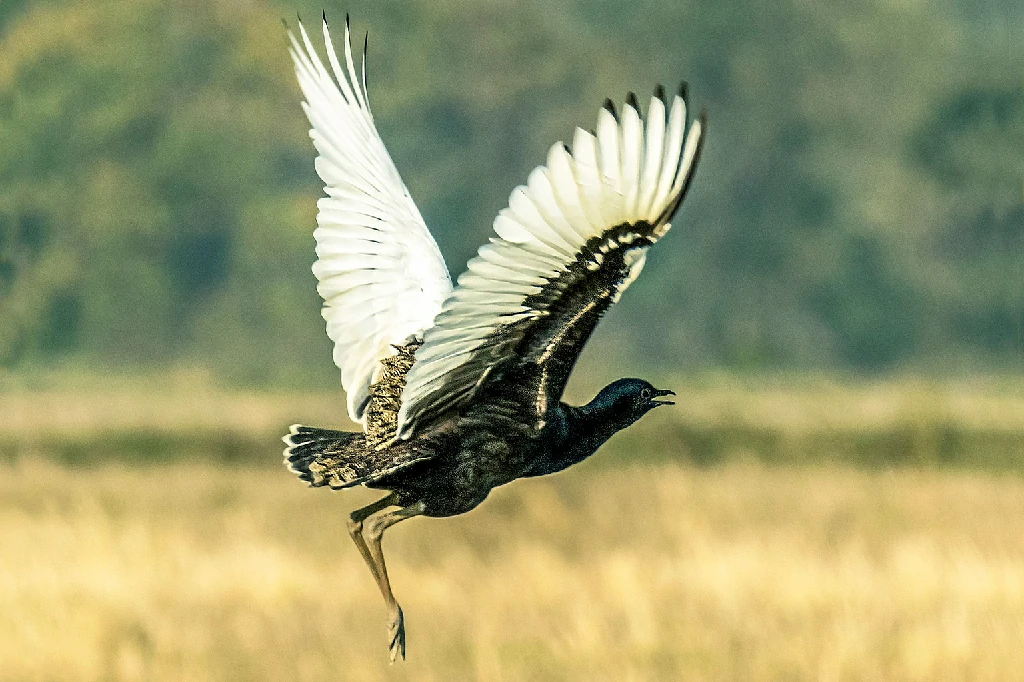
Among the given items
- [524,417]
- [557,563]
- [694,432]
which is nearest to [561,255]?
[524,417]

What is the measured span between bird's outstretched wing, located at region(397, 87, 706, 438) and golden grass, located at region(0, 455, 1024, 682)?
175 inches

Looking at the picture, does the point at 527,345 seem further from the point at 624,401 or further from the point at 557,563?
the point at 557,563

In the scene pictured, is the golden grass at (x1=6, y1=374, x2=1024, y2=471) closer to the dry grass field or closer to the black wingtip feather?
the dry grass field

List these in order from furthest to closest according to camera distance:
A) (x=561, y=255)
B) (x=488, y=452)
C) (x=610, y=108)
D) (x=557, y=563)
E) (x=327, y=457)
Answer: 1. (x=557, y=563)
2. (x=327, y=457)
3. (x=488, y=452)
4. (x=561, y=255)
5. (x=610, y=108)

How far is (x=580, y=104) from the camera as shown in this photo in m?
51.9

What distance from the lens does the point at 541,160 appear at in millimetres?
50781

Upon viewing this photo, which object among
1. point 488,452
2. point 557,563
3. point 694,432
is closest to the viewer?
point 488,452

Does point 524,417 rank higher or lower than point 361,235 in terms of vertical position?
lower

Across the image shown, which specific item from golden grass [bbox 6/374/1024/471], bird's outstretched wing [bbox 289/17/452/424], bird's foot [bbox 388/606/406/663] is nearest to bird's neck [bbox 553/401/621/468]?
bird's foot [bbox 388/606/406/663]

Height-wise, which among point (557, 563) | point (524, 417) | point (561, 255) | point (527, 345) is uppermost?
point (557, 563)

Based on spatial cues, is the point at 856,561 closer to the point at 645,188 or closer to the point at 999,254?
the point at 645,188

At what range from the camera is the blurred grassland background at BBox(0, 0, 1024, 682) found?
32.0 feet

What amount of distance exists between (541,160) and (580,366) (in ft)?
68.0

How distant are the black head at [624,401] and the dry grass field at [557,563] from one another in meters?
4.23
